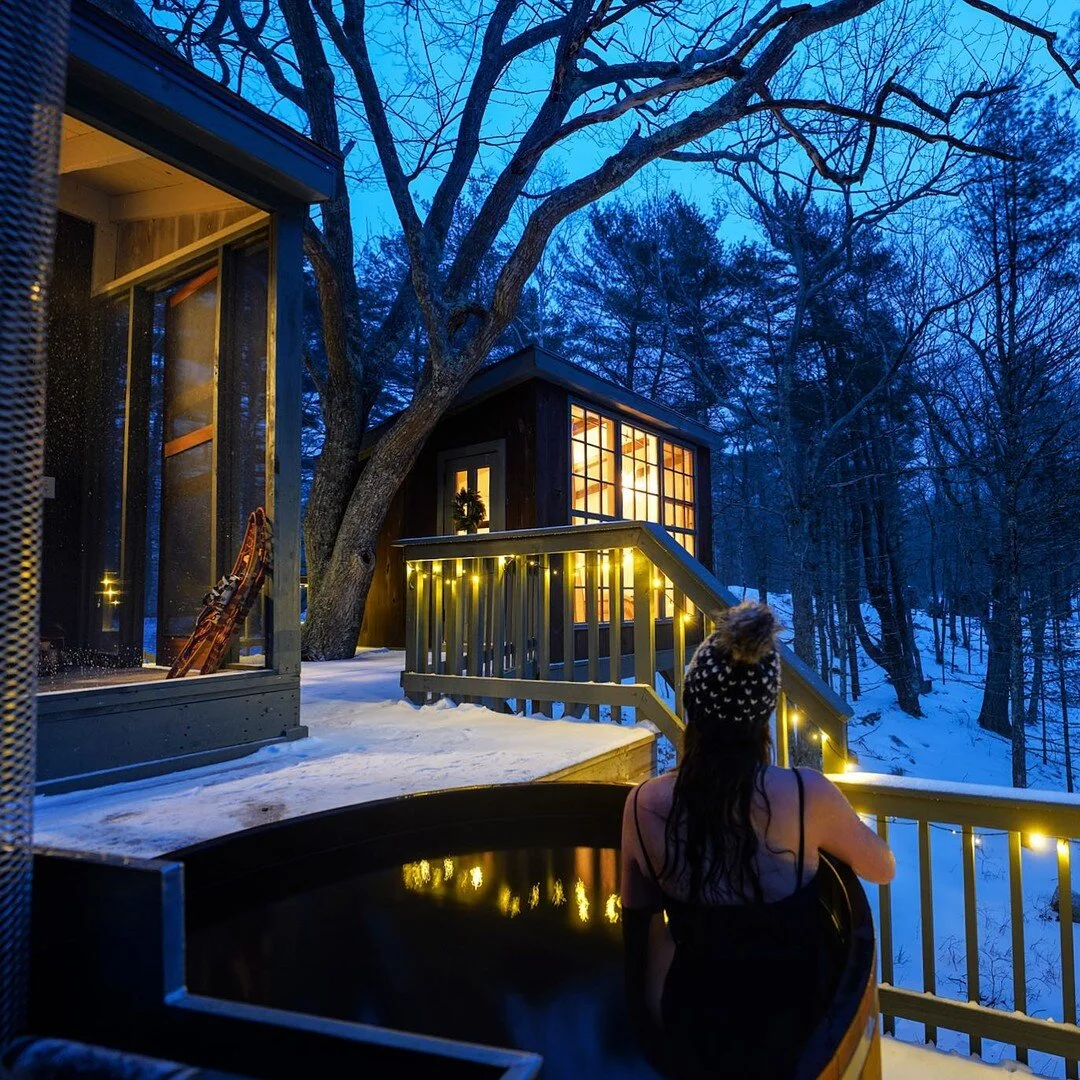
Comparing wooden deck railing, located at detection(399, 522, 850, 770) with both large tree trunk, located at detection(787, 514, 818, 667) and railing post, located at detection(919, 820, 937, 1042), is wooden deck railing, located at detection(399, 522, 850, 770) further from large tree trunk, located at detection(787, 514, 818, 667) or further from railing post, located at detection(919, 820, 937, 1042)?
large tree trunk, located at detection(787, 514, 818, 667)

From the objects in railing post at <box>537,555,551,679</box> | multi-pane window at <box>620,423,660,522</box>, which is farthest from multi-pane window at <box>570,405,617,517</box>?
railing post at <box>537,555,551,679</box>

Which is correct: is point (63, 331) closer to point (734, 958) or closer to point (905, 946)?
point (734, 958)

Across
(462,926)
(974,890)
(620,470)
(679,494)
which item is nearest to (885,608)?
(679,494)

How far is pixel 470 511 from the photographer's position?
8250 millimetres

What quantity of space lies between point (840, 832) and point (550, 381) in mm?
7071

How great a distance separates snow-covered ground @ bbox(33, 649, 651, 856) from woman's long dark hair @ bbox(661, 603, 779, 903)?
1229 millimetres

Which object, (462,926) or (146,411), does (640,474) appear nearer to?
(146,411)

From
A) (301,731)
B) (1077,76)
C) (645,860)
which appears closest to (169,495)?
(301,731)

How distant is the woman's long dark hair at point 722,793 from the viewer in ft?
3.90

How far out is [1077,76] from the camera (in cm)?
762

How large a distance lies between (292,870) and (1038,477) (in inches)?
517

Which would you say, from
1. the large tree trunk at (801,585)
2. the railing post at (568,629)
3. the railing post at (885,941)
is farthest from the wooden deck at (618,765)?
the large tree trunk at (801,585)

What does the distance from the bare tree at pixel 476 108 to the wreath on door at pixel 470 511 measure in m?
0.74

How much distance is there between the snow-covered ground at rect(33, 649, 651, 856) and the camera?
89.7 inches
